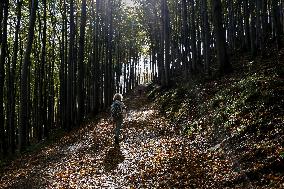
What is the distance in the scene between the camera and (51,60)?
123 feet

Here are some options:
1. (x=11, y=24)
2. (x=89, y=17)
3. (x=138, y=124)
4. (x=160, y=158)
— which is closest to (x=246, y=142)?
(x=160, y=158)

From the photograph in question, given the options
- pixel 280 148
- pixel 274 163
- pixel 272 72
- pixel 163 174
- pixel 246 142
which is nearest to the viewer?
pixel 274 163

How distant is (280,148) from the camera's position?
728 centimetres

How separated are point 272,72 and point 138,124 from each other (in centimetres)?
852

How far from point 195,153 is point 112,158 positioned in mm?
3515

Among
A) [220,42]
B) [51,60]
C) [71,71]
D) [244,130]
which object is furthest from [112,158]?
[51,60]

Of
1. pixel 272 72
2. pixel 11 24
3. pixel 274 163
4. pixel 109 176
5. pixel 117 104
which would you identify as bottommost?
pixel 109 176

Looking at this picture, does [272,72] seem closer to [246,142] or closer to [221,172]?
[246,142]

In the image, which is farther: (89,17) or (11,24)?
(89,17)

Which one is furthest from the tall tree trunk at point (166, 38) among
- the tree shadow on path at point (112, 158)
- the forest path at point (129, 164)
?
the tree shadow on path at point (112, 158)

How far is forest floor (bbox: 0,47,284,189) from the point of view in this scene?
7.62 metres

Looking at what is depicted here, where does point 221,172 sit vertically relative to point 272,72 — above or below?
below

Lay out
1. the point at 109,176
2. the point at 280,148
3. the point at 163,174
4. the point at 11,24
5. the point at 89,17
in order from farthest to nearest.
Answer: the point at 89,17
the point at 11,24
the point at 109,176
the point at 163,174
the point at 280,148

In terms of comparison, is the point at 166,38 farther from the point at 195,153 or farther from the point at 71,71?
the point at 195,153
